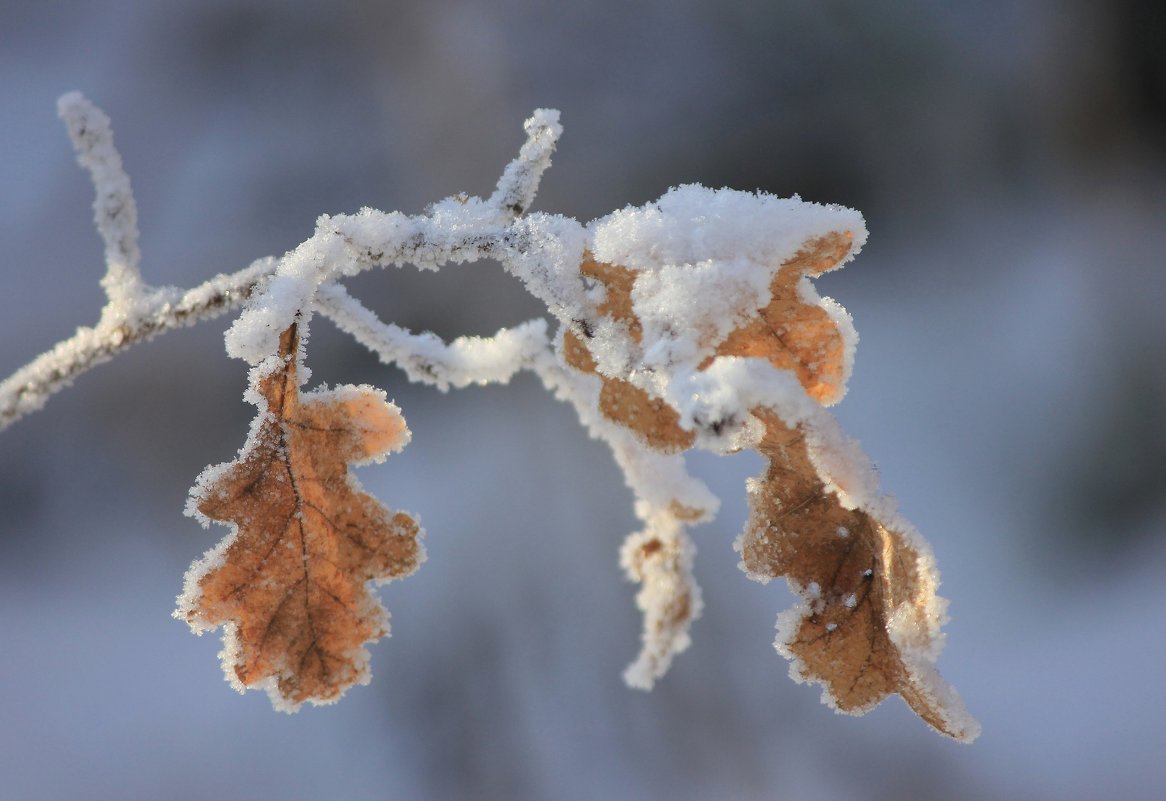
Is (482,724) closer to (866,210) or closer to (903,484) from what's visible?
(903,484)

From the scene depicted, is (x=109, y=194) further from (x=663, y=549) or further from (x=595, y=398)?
(x=663, y=549)

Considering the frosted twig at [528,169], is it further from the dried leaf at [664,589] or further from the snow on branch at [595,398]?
the dried leaf at [664,589]

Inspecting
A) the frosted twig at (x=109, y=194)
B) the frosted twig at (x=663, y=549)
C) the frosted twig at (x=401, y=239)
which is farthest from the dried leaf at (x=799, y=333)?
the frosted twig at (x=109, y=194)

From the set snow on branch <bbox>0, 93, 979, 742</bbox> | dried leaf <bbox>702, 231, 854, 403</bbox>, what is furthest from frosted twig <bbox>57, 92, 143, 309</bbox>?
dried leaf <bbox>702, 231, 854, 403</bbox>

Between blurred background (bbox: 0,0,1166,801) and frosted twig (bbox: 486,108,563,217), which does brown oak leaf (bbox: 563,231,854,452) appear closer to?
frosted twig (bbox: 486,108,563,217)

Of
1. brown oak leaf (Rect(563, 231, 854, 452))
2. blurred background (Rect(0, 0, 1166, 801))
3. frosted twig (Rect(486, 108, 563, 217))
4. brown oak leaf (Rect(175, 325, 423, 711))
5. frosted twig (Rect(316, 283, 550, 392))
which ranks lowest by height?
brown oak leaf (Rect(175, 325, 423, 711))

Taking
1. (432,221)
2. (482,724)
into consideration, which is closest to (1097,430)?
(482,724)

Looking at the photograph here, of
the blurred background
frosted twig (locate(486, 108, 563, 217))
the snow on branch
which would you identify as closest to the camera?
the snow on branch
